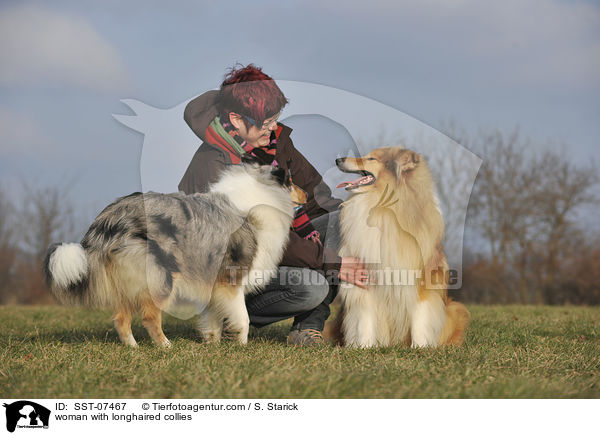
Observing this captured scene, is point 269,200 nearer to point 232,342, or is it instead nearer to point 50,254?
point 232,342

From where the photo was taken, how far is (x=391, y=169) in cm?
393

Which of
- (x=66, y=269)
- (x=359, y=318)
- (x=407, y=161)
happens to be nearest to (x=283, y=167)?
(x=407, y=161)

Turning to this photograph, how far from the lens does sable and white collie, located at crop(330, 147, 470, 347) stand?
3922mm

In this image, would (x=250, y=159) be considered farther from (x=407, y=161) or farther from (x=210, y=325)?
(x=210, y=325)

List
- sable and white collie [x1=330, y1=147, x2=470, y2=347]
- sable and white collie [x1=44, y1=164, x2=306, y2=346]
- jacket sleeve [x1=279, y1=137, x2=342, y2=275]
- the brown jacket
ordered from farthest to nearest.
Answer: jacket sleeve [x1=279, y1=137, x2=342, y2=275], the brown jacket, sable and white collie [x1=330, y1=147, x2=470, y2=347], sable and white collie [x1=44, y1=164, x2=306, y2=346]

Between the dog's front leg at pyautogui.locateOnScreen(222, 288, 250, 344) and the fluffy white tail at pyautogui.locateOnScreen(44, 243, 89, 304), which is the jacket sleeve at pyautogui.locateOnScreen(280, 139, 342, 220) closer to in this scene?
the dog's front leg at pyautogui.locateOnScreen(222, 288, 250, 344)

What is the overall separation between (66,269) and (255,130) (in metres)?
1.78

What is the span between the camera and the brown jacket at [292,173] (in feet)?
13.2

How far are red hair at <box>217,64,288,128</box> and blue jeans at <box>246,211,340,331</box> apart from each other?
1.07 meters

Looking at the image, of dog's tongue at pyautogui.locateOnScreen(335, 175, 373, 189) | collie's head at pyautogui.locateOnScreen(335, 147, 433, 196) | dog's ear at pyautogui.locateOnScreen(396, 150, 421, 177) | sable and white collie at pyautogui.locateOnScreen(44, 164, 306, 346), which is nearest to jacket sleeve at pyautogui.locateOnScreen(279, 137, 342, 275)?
sable and white collie at pyautogui.locateOnScreen(44, 164, 306, 346)

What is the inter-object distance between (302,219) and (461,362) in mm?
1866
